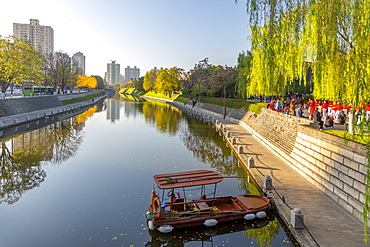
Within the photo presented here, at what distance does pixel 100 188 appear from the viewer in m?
16.7

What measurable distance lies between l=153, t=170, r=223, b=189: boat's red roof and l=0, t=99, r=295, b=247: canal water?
5.94 ft

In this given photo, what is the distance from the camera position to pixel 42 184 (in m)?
17.3

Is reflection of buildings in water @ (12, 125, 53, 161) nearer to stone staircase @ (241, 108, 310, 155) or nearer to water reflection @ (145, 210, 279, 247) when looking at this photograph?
water reflection @ (145, 210, 279, 247)

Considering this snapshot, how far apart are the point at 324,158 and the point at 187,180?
22.8ft

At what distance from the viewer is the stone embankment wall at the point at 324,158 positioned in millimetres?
11688

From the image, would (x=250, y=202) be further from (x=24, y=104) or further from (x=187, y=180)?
(x=24, y=104)

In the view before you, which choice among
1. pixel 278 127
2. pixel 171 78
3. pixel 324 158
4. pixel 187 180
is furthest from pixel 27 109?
pixel 171 78

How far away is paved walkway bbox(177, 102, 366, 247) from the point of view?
33.6 ft

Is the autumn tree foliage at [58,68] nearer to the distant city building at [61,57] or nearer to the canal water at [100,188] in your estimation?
the distant city building at [61,57]

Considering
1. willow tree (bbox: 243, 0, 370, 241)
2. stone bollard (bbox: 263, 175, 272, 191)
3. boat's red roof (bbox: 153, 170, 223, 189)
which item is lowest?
stone bollard (bbox: 263, 175, 272, 191)

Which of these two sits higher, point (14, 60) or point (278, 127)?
point (14, 60)

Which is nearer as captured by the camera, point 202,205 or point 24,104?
→ point 202,205

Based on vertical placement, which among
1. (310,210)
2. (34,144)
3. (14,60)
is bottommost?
(310,210)

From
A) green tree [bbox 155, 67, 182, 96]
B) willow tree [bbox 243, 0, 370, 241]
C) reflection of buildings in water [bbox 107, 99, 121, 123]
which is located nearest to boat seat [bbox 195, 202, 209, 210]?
willow tree [bbox 243, 0, 370, 241]
